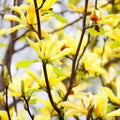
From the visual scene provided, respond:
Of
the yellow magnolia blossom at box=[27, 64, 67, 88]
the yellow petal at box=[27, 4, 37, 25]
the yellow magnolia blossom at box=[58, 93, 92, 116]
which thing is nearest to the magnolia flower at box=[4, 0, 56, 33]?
the yellow petal at box=[27, 4, 37, 25]

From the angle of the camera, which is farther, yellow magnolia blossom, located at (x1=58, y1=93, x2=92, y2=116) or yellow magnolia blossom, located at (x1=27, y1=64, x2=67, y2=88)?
yellow magnolia blossom, located at (x1=27, y1=64, x2=67, y2=88)

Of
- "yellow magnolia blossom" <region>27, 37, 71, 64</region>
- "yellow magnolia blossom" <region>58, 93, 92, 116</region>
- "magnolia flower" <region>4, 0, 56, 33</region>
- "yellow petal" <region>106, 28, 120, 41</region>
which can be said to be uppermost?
"magnolia flower" <region>4, 0, 56, 33</region>

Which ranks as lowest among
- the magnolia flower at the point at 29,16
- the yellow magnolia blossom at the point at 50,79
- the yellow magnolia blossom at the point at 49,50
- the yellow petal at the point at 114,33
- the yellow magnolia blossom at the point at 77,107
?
the yellow magnolia blossom at the point at 77,107

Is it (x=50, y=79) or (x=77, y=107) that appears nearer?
(x=77, y=107)

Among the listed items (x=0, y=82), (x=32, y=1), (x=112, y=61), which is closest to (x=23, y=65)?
(x=32, y=1)

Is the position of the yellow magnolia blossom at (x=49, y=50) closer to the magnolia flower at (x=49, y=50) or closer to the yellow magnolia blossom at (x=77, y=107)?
the magnolia flower at (x=49, y=50)

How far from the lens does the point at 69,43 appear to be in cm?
115

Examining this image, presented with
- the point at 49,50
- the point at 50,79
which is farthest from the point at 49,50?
the point at 50,79

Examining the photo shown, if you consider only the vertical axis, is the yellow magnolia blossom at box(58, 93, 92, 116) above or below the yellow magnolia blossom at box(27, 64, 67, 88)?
below

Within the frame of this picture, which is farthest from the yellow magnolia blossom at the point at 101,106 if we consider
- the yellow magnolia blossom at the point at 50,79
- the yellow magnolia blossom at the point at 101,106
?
the yellow magnolia blossom at the point at 50,79

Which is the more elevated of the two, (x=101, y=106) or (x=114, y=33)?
(x=114, y=33)

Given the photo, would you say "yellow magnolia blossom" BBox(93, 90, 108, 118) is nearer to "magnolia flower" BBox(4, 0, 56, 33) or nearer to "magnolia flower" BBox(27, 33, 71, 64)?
"magnolia flower" BBox(27, 33, 71, 64)

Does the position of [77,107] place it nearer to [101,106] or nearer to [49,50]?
[101,106]

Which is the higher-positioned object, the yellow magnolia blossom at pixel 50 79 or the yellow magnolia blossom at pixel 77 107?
the yellow magnolia blossom at pixel 50 79
